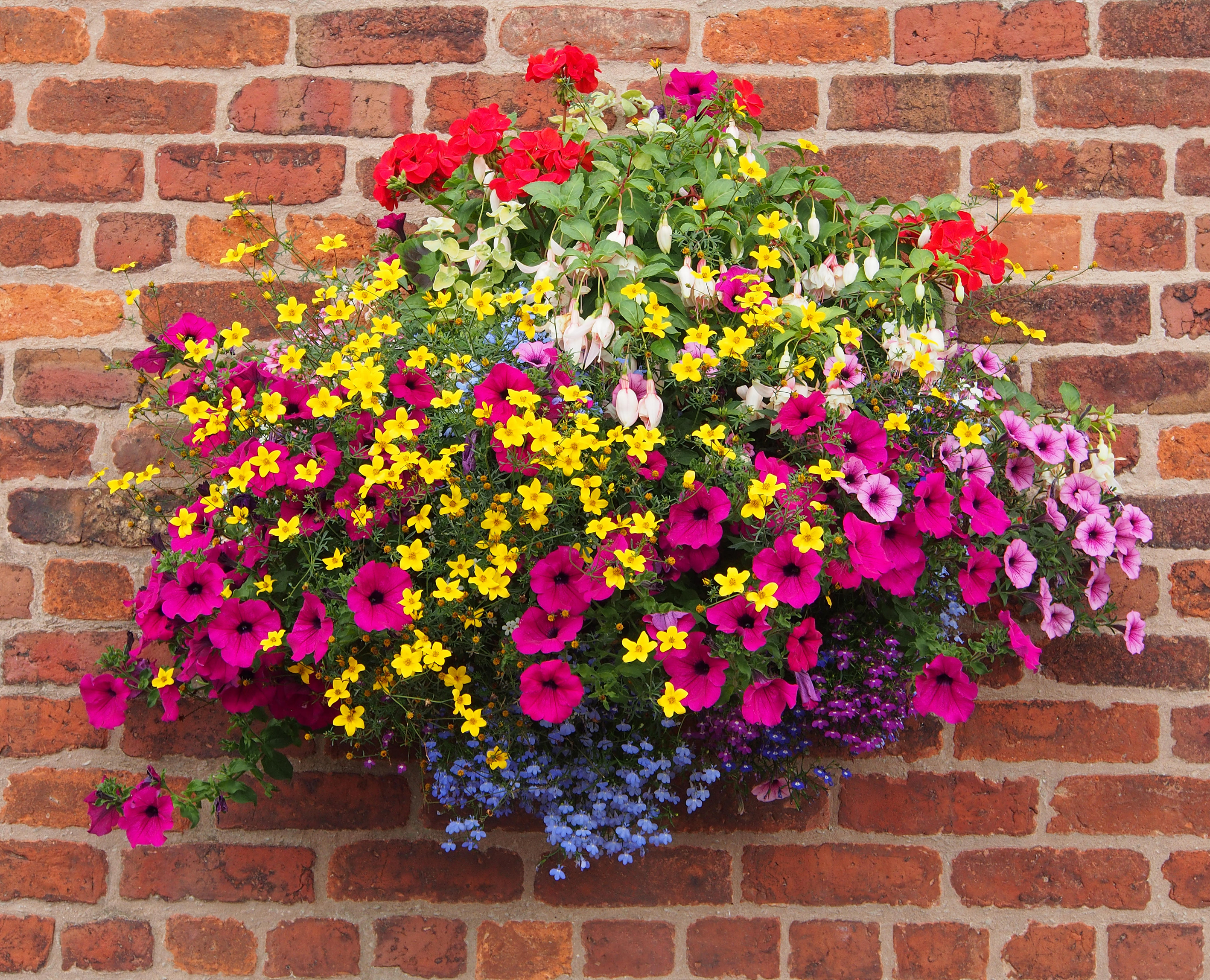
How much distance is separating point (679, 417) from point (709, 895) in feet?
2.14

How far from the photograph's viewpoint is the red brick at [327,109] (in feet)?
4.40

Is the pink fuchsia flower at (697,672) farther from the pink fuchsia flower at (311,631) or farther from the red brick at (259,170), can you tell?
the red brick at (259,170)

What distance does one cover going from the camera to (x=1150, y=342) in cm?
131

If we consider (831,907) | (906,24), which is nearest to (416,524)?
(831,907)

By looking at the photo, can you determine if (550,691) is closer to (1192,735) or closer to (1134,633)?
(1134,633)

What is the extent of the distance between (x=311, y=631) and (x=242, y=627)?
0.09 m

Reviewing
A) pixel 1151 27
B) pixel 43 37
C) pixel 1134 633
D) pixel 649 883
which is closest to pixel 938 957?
pixel 649 883

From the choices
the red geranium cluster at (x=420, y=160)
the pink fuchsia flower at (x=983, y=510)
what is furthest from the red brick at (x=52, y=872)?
the pink fuchsia flower at (x=983, y=510)

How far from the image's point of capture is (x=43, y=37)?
1.35m

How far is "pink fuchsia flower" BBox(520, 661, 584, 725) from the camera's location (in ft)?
3.05

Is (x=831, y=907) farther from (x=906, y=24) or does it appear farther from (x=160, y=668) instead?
(x=906, y=24)

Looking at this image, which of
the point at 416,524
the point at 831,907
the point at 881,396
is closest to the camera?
the point at 416,524

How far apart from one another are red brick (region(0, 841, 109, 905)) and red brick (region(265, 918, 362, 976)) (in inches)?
10.1

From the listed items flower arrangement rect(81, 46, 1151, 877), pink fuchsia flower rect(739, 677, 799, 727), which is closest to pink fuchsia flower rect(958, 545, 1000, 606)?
flower arrangement rect(81, 46, 1151, 877)
